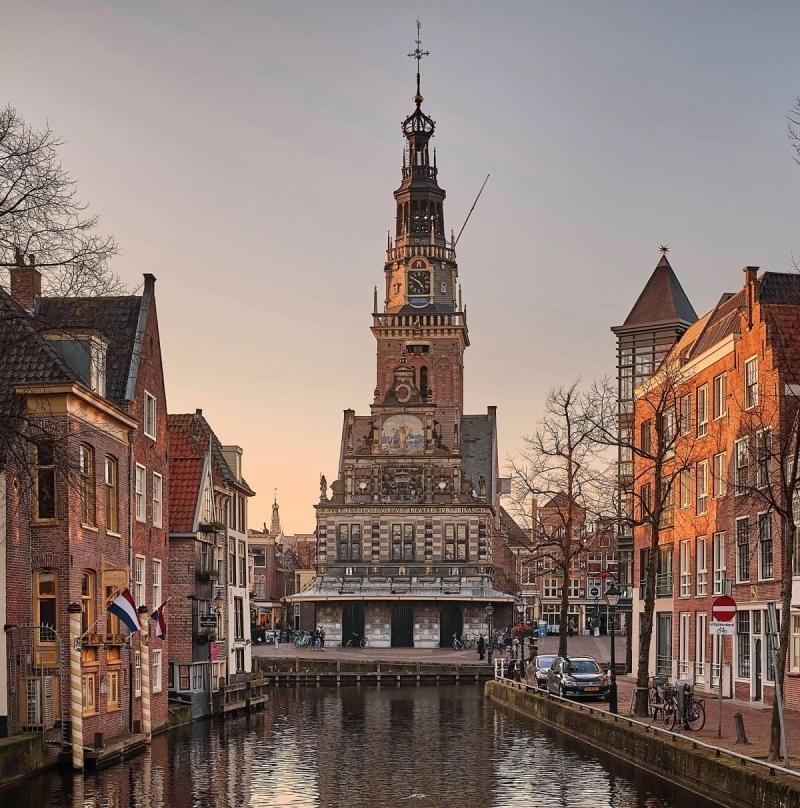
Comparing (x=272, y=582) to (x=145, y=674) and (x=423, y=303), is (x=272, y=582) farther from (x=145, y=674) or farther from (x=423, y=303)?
(x=145, y=674)

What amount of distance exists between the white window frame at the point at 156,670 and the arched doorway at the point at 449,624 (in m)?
69.1

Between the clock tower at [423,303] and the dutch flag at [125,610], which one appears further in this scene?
the clock tower at [423,303]

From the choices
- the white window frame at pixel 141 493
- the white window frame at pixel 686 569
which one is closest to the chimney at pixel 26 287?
the white window frame at pixel 141 493

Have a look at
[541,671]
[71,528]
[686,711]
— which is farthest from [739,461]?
[71,528]

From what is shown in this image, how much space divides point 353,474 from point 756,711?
75089 mm

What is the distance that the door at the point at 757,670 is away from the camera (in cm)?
4497

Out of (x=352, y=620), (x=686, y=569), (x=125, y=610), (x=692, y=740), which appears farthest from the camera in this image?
(x=352, y=620)

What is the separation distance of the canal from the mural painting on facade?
2536 inches

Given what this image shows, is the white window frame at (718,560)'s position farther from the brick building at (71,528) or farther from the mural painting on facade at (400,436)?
the mural painting on facade at (400,436)

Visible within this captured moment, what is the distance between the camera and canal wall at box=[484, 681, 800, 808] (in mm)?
25766

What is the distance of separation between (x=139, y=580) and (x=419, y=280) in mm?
89915

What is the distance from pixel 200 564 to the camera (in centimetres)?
5366

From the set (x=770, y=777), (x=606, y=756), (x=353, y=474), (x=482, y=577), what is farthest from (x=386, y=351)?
(x=770, y=777)

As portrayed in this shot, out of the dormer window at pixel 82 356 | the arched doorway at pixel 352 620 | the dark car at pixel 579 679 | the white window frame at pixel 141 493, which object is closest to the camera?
the dormer window at pixel 82 356
